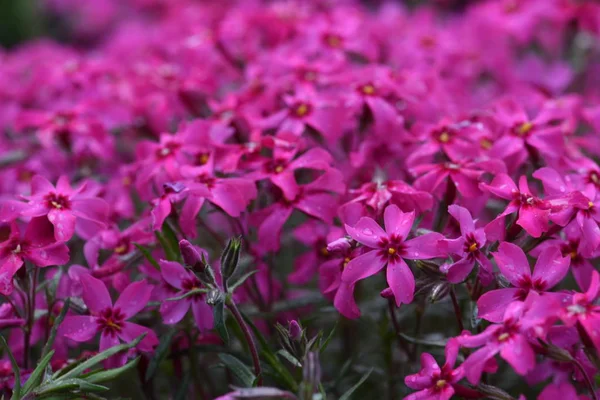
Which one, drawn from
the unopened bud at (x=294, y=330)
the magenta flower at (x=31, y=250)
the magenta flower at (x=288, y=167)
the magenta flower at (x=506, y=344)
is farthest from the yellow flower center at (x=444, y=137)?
the magenta flower at (x=31, y=250)

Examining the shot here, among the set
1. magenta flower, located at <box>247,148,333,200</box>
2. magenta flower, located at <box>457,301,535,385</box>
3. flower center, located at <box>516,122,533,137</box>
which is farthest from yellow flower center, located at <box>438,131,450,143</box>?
magenta flower, located at <box>457,301,535,385</box>

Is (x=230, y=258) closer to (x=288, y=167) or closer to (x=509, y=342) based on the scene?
(x=288, y=167)

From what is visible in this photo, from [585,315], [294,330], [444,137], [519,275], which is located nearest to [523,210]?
[519,275]

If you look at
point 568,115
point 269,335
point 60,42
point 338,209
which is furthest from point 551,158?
point 60,42

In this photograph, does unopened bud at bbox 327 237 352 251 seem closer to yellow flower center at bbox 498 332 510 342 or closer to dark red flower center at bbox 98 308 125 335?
yellow flower center at bbox 498 332 510 342

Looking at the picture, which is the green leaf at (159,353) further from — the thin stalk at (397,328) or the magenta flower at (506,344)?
the magenta flower at (506,344)
